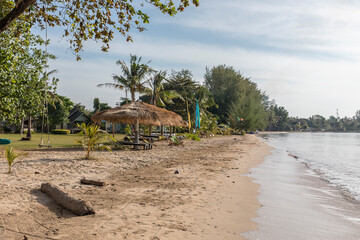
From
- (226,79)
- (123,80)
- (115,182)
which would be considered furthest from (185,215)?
(226,79)

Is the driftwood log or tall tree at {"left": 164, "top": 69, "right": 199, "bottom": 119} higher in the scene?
tall tree at {"left": 164, "top": 69, "right": 199, "bottom": 119}

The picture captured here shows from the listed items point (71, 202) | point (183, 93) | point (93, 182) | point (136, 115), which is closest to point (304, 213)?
point (71, 202)

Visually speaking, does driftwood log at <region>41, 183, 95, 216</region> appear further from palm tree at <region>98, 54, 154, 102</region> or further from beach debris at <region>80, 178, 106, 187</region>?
palm tree at <region>98, 54, 154, 102</region>

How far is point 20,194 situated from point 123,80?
23326 millimetres

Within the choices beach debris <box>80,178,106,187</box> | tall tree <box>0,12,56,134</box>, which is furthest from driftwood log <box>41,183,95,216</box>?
tall tree <box>0,12,56,134</box>

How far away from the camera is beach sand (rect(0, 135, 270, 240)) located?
3.77 meters

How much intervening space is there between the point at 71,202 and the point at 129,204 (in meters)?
1.00

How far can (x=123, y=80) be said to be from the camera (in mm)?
27688

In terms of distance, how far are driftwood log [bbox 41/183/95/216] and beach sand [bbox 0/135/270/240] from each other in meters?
0.10

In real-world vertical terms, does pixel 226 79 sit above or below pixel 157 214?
above

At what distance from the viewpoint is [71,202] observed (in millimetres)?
4477

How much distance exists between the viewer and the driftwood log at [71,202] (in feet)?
14.1

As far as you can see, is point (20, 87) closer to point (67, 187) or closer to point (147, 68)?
point (67, 187)

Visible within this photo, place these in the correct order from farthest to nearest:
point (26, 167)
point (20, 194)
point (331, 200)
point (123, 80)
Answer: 1. point (123, 80)
2. point (26, 167)
3. point (331, 200)
4. point (20, 194)
